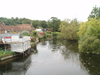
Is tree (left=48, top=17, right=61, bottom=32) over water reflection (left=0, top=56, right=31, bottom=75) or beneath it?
over

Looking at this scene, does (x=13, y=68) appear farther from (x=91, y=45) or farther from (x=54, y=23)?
(x=54, y=23)

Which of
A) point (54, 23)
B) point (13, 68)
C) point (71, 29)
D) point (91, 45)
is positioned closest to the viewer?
point (13, 68)

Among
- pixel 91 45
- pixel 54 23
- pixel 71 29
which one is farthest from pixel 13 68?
pixel 54 23

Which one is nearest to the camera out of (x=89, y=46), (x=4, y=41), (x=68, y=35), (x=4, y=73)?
(x=4, y=73)

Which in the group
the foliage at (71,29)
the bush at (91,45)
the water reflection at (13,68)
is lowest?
the water reflection at (13,68)

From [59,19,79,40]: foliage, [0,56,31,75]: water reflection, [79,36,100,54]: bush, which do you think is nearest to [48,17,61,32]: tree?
[59,19,79,40]: foliage

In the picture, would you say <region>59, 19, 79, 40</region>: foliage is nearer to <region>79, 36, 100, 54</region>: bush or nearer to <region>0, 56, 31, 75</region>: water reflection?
<region>79, 36, 100, 54</region>: bush

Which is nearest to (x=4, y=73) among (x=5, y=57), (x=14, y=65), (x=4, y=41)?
(x=14, y=65)

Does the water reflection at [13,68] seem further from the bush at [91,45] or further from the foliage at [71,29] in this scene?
the foliage at [71,29]

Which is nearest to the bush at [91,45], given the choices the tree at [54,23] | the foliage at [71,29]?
the foliage at [71,29]

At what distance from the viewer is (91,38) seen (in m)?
22.1

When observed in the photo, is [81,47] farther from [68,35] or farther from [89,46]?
[68,35]

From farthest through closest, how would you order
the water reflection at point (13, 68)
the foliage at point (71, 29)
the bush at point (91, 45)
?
the foliage at point (71, 29), the bush at point (91, 45), the water reflection at point (13, 68)

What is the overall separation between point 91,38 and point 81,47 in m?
3.03
